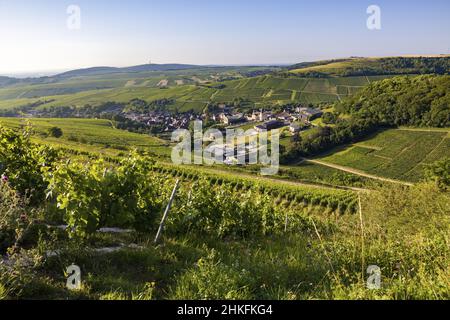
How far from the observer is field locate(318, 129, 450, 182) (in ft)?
213

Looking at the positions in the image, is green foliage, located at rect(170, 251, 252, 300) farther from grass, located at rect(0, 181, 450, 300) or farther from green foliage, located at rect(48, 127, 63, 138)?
green foliage, located at rect(48, 127, 63, 138)

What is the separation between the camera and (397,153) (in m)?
72.2

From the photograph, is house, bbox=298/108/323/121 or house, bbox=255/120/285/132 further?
house, bbox=298/108/323/121

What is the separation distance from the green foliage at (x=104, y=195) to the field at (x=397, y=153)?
6510cm

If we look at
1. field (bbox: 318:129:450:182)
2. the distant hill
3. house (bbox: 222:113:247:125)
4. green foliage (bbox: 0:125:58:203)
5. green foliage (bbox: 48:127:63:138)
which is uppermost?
the distant hill

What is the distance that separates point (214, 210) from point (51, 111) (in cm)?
17143

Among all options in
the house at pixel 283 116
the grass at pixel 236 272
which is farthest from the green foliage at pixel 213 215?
the house at pixel 283 116

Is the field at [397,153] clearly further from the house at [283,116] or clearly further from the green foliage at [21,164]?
the green foliage at [21,164]

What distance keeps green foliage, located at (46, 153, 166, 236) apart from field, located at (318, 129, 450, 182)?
65.1m

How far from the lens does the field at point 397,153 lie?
213 ft

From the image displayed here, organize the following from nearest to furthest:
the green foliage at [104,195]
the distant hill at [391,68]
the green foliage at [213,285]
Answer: the green foliage at [213,285] < the green foliage at [104,195] < the distant hill at [391,68]

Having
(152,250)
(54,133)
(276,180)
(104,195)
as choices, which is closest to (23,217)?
(104,195)

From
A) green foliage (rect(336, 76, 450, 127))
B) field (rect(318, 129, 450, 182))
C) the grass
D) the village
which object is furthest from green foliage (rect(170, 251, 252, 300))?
green foliage (rect(336, 76, 450, 127))

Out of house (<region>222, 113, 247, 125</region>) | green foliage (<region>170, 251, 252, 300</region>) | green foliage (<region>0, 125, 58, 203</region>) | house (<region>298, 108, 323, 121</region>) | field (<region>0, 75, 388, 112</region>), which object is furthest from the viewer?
field (<region>0, 75, 388, 112</region>)
